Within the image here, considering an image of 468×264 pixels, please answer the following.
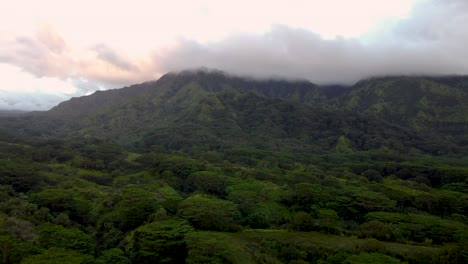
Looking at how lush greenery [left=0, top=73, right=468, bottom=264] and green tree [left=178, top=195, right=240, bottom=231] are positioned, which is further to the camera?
green tree [left=178, top=195, right=240, bottom=231]

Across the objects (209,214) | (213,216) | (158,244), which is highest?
(209,214)

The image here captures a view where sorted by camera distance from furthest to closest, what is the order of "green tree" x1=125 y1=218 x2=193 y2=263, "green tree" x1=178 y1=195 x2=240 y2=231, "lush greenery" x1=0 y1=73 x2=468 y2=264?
"green tree" x1=178 y1=195 x2=240 y2=231 < "green tree" x1=125 y1=218 x2=193 y2=263 < "lush greenery" x1=0 y1=73 x2=468 y2=264

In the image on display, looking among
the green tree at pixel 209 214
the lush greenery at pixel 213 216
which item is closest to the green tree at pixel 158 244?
the lush greenery at pixel 213 216

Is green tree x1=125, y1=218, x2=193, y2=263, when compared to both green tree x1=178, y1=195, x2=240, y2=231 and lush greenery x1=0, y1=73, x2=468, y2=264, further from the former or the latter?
green tree x1=178, y1=195, x2=240, y2=231

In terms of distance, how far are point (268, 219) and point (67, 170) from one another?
71672 millimetres

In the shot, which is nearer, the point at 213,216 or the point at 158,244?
the point at 158,244

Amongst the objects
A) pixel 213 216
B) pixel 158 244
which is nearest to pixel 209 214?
pixel 213 216

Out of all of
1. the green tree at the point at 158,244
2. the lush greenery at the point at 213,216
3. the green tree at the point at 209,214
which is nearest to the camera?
the lush greenery at the point at 213,216

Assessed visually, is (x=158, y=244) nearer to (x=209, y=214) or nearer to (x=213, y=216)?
(x=209, y=214)

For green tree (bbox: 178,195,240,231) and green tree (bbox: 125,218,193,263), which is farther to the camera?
green tree (bbox: 178,195,240,231)

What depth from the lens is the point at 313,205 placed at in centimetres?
8056

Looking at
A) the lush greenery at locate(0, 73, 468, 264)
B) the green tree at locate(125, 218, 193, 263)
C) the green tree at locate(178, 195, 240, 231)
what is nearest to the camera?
the lush greenery at locate(0, 73, 468, 264)

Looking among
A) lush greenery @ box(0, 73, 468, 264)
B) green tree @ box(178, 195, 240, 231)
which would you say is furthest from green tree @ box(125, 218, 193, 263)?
green tree @ box(178, 195, 240, 231)

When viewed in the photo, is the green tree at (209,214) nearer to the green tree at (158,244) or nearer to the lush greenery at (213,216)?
the lush greenery at (213,216)
